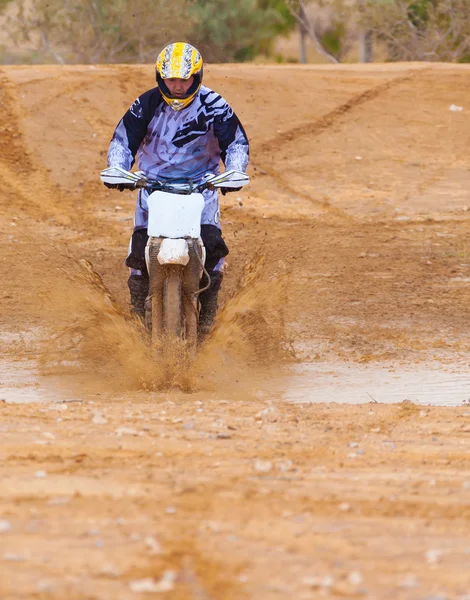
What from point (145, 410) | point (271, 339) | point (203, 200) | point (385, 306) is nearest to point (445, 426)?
point (145, 410)

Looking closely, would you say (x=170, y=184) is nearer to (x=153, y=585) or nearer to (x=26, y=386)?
(x=26, y=386)

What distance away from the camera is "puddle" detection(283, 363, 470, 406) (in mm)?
6656

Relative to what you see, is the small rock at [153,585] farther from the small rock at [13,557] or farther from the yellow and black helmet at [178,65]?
the yellow and black helmet at [178,65]

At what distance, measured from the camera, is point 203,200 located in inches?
251

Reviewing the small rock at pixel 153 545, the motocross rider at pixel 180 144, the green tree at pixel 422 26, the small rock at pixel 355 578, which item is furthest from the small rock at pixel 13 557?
the green tree at pixel 422 26

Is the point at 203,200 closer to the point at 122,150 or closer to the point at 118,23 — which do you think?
the point at 122,150

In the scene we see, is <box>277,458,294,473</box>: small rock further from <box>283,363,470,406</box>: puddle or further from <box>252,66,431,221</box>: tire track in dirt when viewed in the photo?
<box>252,66,431,221</box>: tire track in dirt

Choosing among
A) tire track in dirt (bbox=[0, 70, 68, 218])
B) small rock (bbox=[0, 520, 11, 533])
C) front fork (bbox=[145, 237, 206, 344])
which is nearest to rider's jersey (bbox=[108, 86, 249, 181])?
front fork (bbox=[145, 237, 206, 344])

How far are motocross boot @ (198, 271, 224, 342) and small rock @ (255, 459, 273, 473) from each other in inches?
102

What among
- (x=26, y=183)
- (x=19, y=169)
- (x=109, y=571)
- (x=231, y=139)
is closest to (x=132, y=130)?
(x=231, y=139)

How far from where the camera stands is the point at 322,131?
536 inches

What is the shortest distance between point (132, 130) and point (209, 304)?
1172 millimetres

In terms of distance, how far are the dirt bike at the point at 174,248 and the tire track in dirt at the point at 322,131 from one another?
4936 millimetres

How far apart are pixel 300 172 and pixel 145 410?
7.47 metres
